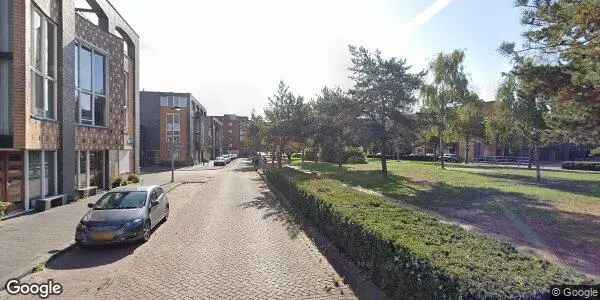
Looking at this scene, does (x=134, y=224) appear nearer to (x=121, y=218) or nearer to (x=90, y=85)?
(x=121, y=218)

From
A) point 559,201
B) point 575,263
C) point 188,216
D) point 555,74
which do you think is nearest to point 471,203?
point 559,201

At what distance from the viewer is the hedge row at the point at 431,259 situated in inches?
145

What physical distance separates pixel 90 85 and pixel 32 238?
11.5 meters

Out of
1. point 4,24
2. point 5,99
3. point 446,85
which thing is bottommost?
point 5,99

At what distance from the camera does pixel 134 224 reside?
873 centimetres

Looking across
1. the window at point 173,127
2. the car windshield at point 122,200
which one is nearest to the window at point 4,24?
the car windshield at point 122,200

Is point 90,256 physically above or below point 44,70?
below

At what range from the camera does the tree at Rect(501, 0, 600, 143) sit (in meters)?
8.16

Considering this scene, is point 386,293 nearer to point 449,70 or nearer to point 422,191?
point 422,191

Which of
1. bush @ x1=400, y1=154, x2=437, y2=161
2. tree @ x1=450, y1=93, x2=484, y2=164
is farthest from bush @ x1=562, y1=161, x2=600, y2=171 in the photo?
bush @ x1=400, y1=154, x2=437, y2=161

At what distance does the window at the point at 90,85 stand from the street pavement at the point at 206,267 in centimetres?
1061

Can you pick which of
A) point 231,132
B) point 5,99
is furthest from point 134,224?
point 231,132

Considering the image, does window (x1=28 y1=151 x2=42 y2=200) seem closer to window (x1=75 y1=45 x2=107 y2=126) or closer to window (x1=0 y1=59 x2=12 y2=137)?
window (x1=0 y1=59 x2=12 y2=137)

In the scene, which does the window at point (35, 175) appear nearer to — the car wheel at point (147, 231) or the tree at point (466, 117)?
the car wheel at point (147, 231)
